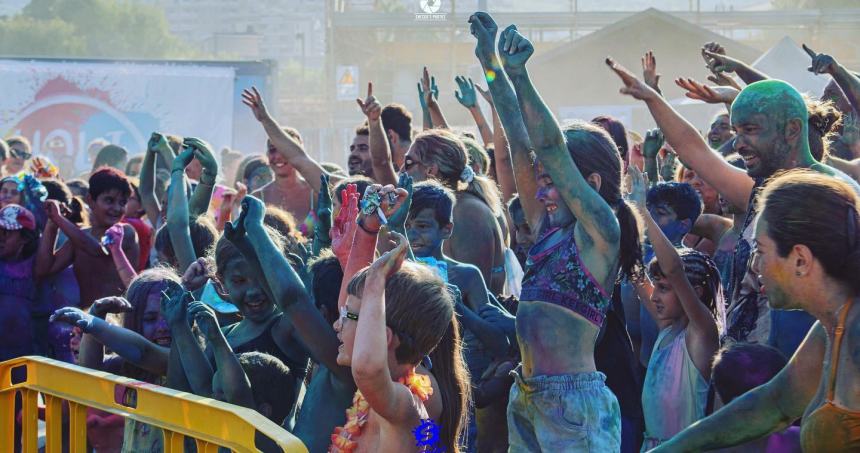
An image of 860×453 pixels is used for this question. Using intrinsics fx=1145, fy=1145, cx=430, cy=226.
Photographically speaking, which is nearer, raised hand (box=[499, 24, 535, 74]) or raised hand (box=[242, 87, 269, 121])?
raised hand (box=[499, 24, 535, 74])

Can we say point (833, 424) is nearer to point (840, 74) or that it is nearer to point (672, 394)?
point (672, 394)

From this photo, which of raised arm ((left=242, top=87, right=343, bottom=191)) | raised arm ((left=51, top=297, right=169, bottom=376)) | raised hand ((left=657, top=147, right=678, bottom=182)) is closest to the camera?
raised arm ((left=51, top=297, right=169, bottom=376))

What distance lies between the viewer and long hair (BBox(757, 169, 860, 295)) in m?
2.92

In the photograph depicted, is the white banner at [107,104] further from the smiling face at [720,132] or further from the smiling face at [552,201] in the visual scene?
the smiling face at [552,201]

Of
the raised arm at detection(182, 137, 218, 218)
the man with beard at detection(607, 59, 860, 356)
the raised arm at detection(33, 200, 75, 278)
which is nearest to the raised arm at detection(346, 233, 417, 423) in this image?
the man with beard at detection(607, 59, 860, 356)

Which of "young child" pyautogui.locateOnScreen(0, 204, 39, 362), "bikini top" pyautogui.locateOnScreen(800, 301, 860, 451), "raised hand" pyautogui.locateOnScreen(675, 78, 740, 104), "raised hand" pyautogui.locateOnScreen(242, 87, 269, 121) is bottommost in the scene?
"young child" pyautogui.locateOnScreen(0, 204, 39, 362)

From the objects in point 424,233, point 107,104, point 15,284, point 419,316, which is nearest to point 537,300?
point 419,316

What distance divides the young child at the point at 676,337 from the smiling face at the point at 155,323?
218cm

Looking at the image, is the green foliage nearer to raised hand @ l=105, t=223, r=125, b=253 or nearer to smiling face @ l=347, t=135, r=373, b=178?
smiling face @ l=347, t=135, r=373, b=178

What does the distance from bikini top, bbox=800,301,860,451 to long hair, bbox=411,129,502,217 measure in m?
2.99

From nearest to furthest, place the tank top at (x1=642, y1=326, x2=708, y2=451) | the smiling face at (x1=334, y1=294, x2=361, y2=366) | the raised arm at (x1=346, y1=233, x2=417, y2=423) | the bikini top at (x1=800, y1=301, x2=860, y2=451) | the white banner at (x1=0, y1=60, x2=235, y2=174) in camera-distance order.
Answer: the bikini top at (x1=800, y1=301, x2=860, y2=451) < the raised arm at (x1=346, y1=233, x2=417, y2=423) < the smiling face at (x1=334, y1=294, x2=361, y2=366) < the tank top at (x1=642, y1=326, x2=708, y2=451) < the white banner at (x1=0, y1=60, x2=235, y2=174)

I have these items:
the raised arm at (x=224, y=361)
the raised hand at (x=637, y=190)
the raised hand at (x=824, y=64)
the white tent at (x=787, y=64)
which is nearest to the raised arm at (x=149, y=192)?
the raised arm at (x=224, y=361)

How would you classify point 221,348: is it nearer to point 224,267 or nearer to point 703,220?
point 224,267

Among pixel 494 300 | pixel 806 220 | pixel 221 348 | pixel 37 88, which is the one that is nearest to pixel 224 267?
pixel 221 348
